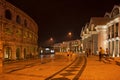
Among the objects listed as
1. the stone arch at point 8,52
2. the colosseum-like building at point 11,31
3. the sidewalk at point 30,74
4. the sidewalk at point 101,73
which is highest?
the colosseum-like building at point 11,31

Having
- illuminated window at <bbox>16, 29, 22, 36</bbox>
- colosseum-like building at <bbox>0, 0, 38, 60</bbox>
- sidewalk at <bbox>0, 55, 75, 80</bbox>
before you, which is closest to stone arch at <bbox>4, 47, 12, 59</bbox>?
colosseum-like building at <bbox>0, 0, 38, 60</bbox>

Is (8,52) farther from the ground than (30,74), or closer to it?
farther from the ground

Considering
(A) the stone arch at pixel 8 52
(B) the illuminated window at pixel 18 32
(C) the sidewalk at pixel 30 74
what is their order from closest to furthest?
(C) the sidewalk at pixel 30 74, (A) the stone arch at pixel 8 52, (B) the illuminated window at pixel 18 32

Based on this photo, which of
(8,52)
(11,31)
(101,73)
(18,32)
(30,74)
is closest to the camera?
(30,74)

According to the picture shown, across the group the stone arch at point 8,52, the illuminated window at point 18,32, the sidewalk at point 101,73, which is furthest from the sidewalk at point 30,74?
the illuminated window at point 18,32

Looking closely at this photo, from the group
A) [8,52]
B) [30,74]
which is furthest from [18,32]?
[30,74]

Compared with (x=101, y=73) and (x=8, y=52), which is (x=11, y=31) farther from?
(x=101, y=73)

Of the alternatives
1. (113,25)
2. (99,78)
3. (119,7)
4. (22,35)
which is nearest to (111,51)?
(113,25)

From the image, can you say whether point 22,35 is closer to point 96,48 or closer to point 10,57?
point 10,57

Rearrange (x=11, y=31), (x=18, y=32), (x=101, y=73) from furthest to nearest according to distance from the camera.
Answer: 1. (x=18, y=32)
2. (x=11, y=31)
3. (x=101, y=73)

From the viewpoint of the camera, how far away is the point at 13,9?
37656 millimetres

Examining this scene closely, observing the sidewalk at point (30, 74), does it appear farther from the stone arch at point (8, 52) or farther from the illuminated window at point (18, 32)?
the illuminated window at point (18, 32)

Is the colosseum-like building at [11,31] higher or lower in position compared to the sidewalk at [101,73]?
higher

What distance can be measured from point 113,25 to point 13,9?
2051 centimetres
